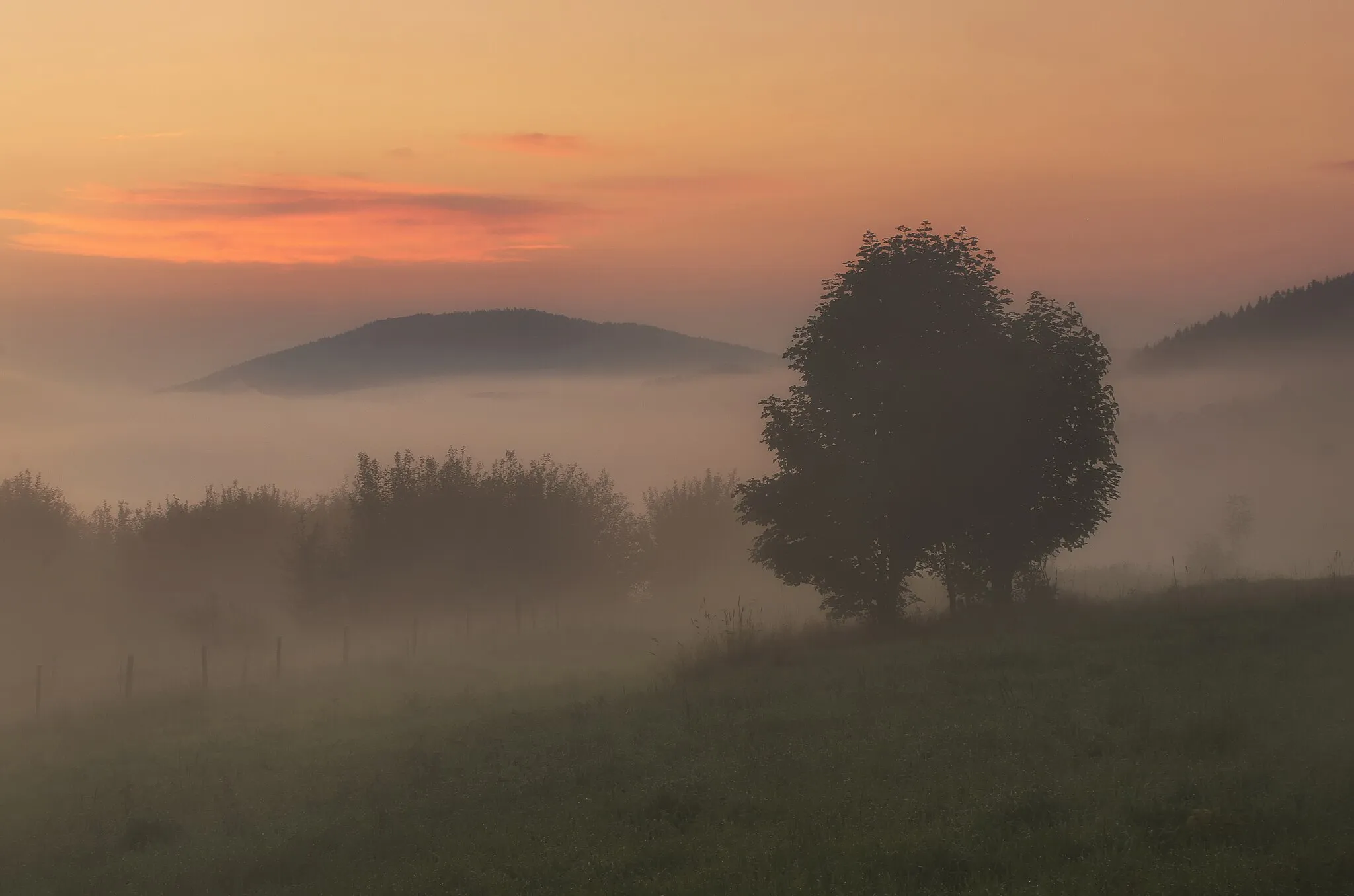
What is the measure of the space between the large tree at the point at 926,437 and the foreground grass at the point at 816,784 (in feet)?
22.1

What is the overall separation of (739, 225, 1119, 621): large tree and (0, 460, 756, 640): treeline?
108 ft

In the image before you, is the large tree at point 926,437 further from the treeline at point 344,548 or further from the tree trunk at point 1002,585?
the treeline at point 344,548

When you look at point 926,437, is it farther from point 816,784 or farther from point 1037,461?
point 816,784

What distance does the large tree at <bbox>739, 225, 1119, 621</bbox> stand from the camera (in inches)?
1574

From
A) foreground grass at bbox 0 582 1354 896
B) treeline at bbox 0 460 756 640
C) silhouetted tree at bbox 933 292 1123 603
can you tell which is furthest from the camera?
treeline at bbox 0 460 756 640

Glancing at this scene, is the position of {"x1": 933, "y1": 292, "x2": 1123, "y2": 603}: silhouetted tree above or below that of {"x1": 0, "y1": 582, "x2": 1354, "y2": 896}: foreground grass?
above

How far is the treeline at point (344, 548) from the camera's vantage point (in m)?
67.6

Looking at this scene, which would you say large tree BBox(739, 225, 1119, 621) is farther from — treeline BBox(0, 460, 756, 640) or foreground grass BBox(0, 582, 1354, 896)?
treeline BBox(0, 460, 756, 640)

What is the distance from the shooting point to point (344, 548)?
70.5 metres

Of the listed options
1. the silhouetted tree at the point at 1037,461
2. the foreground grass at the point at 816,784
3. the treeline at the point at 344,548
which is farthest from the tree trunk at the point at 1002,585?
the treeline at the point at 344,548

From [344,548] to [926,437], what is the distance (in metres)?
A: 42.7

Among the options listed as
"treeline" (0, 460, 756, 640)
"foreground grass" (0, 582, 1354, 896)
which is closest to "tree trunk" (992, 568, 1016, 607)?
"foreground grass" (0, 582, 1354, 896)

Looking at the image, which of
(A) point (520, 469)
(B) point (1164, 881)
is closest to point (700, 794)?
(B) point (1164, 881)

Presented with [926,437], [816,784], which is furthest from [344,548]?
[816,784]
